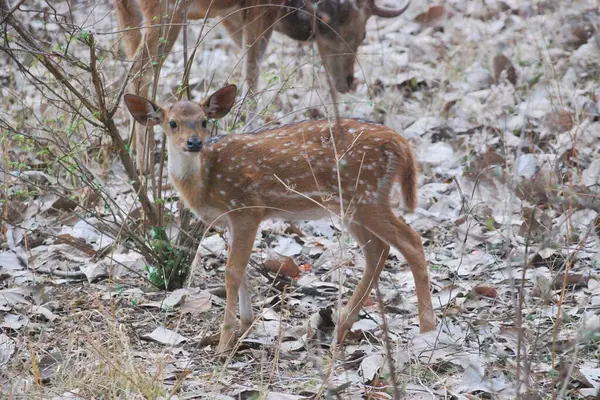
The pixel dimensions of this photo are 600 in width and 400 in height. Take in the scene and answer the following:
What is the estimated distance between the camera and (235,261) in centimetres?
488

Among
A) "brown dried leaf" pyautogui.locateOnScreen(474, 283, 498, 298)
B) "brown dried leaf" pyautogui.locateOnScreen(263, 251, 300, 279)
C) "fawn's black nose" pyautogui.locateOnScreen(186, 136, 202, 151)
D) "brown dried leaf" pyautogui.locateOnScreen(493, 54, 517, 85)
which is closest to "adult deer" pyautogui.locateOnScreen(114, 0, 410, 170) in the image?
"brown dried leaf" pyautogui.locateOnScreen(493, 54, 517, 85)

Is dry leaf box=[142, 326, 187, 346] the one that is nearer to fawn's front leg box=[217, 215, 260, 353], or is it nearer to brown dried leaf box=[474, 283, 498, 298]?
fawn's front leg box=[217, 215, 260, 353]

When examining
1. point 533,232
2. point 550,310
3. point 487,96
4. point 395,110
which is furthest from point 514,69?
point 550,310

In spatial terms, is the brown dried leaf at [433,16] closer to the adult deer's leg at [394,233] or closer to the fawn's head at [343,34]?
the fawn's head at [343,34]

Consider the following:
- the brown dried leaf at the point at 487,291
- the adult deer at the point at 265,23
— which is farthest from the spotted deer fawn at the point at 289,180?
the adult deer at the point at 265,23

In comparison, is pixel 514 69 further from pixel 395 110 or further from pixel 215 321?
pixel 215 321

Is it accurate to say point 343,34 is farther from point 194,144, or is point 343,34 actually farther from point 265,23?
point 194,144

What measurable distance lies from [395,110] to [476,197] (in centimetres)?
214

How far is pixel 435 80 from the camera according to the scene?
29.3ft

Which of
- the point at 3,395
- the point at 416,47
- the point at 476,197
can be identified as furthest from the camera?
the point at 416,47

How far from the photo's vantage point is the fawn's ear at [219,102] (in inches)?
200

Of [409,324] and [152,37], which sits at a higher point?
[152,37]

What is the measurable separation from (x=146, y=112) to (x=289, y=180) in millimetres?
836

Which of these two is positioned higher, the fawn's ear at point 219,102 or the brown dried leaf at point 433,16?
the fawn's ear at point 219,102
